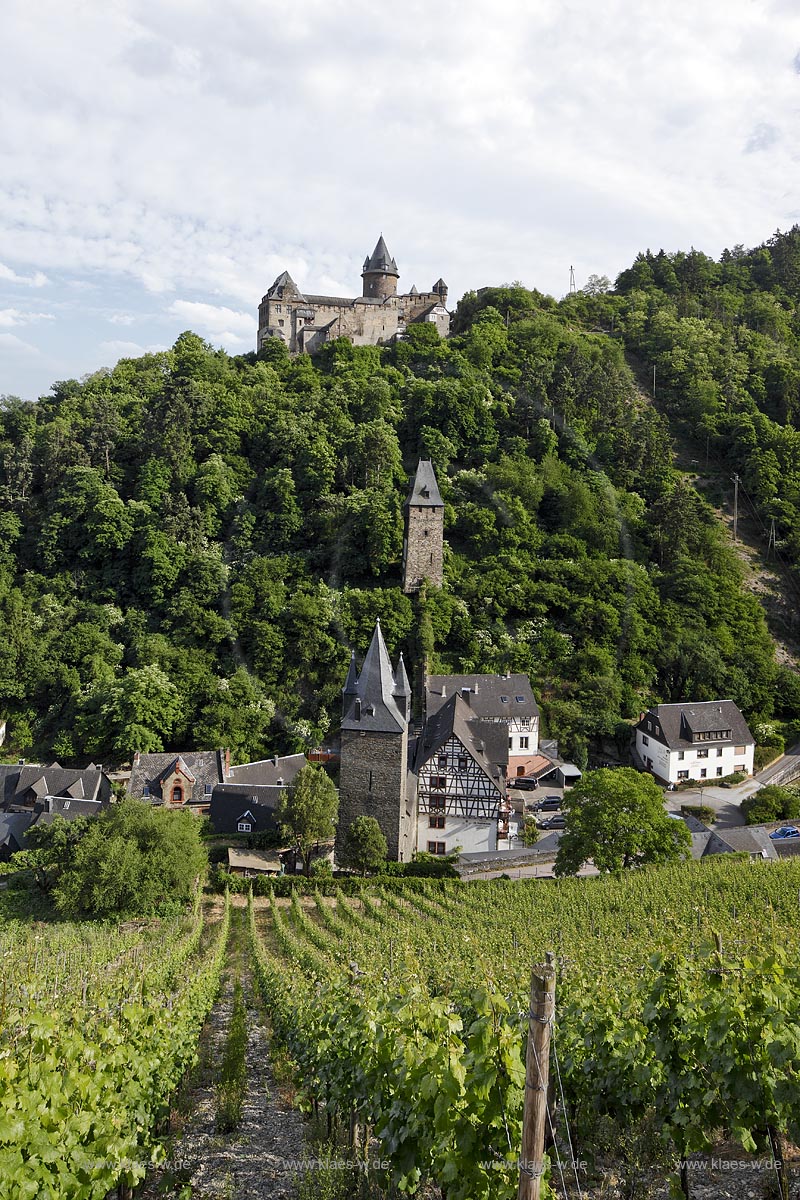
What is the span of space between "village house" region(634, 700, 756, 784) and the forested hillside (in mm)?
2336

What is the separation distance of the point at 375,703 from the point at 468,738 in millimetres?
5626

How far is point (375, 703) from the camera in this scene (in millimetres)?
27891

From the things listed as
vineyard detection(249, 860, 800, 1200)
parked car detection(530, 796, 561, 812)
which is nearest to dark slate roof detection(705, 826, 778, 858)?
parked car detection(530, 796, 561, 812)

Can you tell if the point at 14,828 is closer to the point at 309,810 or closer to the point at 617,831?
the point at 309,810

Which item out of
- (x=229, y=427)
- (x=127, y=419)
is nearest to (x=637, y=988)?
(x=229, y=427)

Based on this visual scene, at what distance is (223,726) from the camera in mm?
36062

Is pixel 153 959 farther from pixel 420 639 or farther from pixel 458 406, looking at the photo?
pixel 458 406

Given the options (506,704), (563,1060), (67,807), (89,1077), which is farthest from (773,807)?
(89,1077)

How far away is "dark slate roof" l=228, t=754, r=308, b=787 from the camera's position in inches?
1294

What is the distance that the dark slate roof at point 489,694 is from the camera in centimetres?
A: 3638

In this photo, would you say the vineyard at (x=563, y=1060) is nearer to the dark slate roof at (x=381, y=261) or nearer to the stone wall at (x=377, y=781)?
the stone wall at (x=377, y=781)

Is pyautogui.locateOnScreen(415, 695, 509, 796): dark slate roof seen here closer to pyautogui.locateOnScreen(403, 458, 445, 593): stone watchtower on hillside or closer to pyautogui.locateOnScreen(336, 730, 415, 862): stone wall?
pyautogui.locateOnScreen(336, 730, 415, 862): stone wall

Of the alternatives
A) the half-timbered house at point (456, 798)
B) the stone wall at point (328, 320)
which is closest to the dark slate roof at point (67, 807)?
the half-timbered house at point (456, 798)

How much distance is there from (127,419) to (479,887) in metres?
39.9
